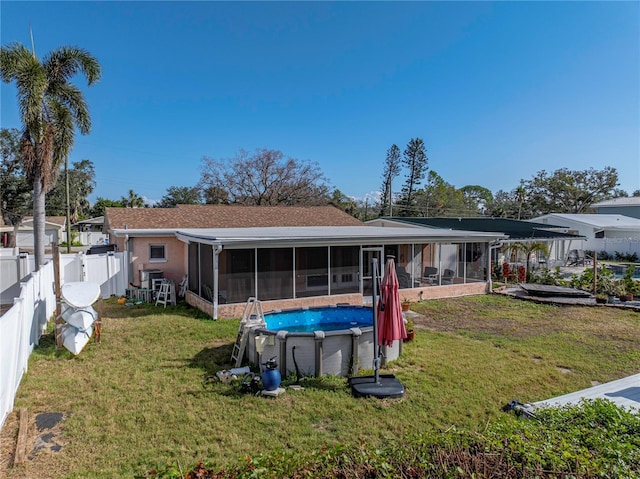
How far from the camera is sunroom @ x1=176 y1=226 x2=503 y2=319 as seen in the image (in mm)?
11789

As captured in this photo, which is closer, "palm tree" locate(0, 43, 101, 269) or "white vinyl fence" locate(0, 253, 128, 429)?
"white vinyl fence" locate(0, 253, 128, 429)

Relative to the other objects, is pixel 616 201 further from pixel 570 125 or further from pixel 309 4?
pixel 309 4

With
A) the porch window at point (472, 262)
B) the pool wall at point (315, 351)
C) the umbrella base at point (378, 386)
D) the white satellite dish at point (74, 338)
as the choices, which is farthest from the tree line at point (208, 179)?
the porch window at point (472, 262)

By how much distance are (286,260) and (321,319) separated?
2.66 metres

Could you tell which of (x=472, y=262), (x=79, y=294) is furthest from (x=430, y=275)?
(x=79, y=294)

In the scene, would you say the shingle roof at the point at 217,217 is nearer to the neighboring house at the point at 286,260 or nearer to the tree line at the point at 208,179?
the neighboring house at the point at 286,260

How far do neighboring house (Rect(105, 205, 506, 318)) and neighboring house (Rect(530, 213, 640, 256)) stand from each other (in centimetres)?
1890

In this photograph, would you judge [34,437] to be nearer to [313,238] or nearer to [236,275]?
[236,275]

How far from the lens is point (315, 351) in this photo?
722 centimetres

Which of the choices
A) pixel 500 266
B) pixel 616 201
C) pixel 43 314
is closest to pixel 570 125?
pixel 500 266

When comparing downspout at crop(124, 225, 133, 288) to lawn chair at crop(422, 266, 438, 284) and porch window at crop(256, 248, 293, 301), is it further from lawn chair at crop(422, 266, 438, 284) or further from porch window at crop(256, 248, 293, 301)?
lawn chair at crop(422, 266, 438, 284)

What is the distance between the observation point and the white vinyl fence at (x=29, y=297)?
17.5ft

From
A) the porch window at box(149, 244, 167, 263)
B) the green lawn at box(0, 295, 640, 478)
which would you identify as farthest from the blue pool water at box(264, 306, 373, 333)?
the porch window at box(149, 244, 167, 263)

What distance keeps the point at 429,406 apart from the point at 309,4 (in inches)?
583
